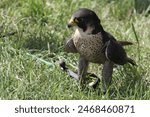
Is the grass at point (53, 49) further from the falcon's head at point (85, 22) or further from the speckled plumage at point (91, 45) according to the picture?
the falcon's head at point (85, 22)

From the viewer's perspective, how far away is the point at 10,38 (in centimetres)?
531

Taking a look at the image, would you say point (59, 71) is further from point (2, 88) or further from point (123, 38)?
point (123, 38)

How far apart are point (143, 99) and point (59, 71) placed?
0.72m

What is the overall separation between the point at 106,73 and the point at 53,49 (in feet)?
3.25

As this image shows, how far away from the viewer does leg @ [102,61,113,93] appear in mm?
4375

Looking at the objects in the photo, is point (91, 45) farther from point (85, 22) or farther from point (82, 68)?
point (82, 68)

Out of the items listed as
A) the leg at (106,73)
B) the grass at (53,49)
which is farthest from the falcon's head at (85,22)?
the grass at (53,49)

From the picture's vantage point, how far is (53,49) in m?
5.28

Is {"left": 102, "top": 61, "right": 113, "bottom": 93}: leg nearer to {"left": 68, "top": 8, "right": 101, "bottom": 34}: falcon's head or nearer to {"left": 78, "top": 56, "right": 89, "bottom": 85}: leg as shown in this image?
{"left": 78, "top": 56, "right": 89, "bottom": 85}: leg

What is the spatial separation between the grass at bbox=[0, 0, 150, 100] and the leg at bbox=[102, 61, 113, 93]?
0.22ft

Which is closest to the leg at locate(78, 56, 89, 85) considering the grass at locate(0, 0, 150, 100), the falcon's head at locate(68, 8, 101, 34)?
the grass at locate(0, 0, 150, 100)

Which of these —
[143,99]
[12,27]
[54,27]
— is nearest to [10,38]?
[12,27]

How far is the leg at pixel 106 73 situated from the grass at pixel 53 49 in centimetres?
7


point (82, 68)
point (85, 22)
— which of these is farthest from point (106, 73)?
point (85, 22)
